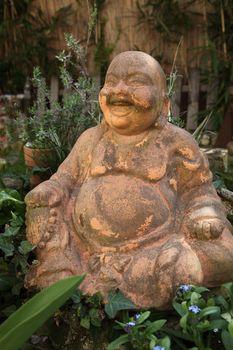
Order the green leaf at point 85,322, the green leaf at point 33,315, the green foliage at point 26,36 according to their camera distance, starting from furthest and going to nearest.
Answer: the green foliage at point 26,36, the green leaf at point 85,322, the green leaf at point 33,315

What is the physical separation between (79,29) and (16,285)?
3993 mm

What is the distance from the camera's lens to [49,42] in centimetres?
605

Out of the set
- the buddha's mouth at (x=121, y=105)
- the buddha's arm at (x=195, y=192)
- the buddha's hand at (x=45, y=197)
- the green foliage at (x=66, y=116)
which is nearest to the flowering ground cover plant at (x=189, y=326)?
the buddha's arm at (x=195, y=192)

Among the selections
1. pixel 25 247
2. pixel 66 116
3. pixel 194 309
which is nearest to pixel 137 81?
pixel 25 247

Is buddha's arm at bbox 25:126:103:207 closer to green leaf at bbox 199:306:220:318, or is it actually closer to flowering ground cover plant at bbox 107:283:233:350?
flowering ground cover plant at bbox 107:283:233:350

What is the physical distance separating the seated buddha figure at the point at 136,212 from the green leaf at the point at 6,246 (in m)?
0.10

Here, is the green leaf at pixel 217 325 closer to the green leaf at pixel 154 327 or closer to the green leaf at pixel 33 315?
the green leaf at pixel 154 327

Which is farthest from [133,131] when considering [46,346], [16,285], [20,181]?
[20,181]

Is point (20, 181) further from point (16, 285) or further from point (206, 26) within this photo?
point (206, 26)

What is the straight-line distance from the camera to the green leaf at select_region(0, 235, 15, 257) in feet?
7.88

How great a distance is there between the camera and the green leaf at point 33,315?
5.51 feet

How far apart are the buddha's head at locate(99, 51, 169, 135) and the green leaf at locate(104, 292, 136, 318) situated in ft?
2.21

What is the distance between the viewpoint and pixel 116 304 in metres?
2.18

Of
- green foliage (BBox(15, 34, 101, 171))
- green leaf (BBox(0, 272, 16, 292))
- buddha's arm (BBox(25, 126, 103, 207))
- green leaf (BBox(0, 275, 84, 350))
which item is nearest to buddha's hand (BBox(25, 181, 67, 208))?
buddha's arm (BBox(25, 126, 103, 207))
